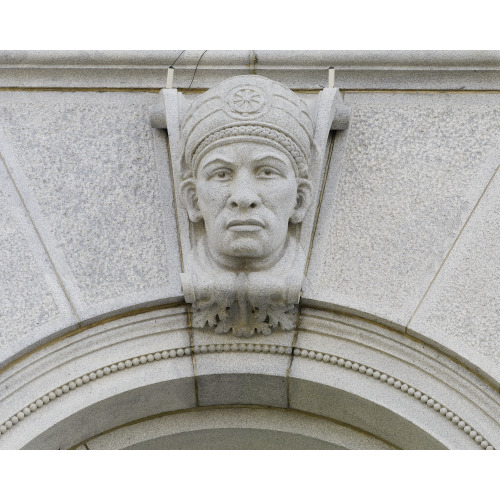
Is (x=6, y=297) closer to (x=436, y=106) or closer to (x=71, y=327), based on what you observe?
(x=71, y=327)

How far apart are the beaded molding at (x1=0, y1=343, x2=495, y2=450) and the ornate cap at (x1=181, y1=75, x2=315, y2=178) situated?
2.40 ft

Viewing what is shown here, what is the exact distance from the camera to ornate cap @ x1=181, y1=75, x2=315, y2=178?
4637 millimetres

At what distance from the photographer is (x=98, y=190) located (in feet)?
16.3

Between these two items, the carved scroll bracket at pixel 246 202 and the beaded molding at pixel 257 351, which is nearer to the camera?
the beaded molding at pixel 257 351

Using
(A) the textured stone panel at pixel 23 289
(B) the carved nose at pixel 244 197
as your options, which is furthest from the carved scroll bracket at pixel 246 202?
(A) the textured stone panel at pixel 23 289

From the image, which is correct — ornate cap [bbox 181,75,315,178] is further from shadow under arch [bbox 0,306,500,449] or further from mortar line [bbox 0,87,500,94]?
shadow under arch [bbox 0,306,500,449]

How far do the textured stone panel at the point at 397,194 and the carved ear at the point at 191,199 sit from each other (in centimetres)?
51

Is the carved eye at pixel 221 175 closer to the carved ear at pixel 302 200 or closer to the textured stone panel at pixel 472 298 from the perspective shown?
the carved ear at pixel 302 200

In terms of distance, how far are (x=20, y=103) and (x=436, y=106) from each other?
1.86 metres

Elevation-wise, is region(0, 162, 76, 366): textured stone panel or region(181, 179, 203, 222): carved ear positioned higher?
region(181, 179, 203, 222): carved ear

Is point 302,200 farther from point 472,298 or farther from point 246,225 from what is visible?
point 472,298

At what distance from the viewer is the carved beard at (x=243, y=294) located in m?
4.59

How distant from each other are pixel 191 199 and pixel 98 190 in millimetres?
439

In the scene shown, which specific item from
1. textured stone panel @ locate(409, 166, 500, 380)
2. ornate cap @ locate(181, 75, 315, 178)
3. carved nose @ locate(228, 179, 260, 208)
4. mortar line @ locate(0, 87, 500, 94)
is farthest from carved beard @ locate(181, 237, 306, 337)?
mortar line @ locate(0, 87, 500, 94)
